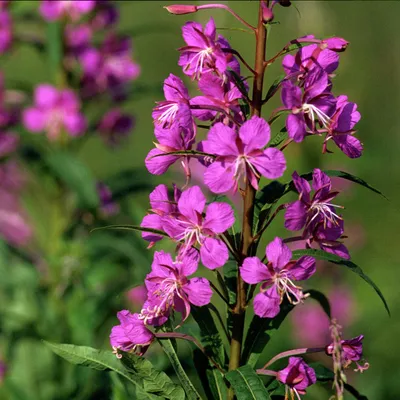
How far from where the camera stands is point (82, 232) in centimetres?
385

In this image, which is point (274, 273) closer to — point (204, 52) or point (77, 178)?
point (204, 52)

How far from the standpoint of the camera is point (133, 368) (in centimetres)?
173

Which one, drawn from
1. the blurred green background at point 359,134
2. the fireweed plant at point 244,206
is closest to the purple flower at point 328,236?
the fireweed plant at point 244,206

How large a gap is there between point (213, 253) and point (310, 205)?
0.23 m

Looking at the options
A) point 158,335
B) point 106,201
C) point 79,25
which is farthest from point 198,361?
point 79,25

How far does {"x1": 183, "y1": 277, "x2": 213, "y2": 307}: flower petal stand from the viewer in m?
1.66

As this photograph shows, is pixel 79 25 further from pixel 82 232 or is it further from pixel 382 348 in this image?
A: pixel 382 348

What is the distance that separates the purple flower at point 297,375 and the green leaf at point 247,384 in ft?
0.24

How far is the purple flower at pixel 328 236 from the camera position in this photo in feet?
5.63

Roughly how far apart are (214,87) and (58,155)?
2.08 metres

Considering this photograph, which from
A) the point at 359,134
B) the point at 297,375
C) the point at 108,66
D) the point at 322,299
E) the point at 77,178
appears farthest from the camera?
the point at 359,134

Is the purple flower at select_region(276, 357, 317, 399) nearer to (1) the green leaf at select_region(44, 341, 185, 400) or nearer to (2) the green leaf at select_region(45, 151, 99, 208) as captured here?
(1) the green leaf at select_region(44, 341, 185, 400)

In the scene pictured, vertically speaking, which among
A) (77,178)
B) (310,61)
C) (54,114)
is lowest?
(77,178)

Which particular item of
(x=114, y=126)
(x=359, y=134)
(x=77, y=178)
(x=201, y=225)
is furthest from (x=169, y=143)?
(x=359, y=134)
